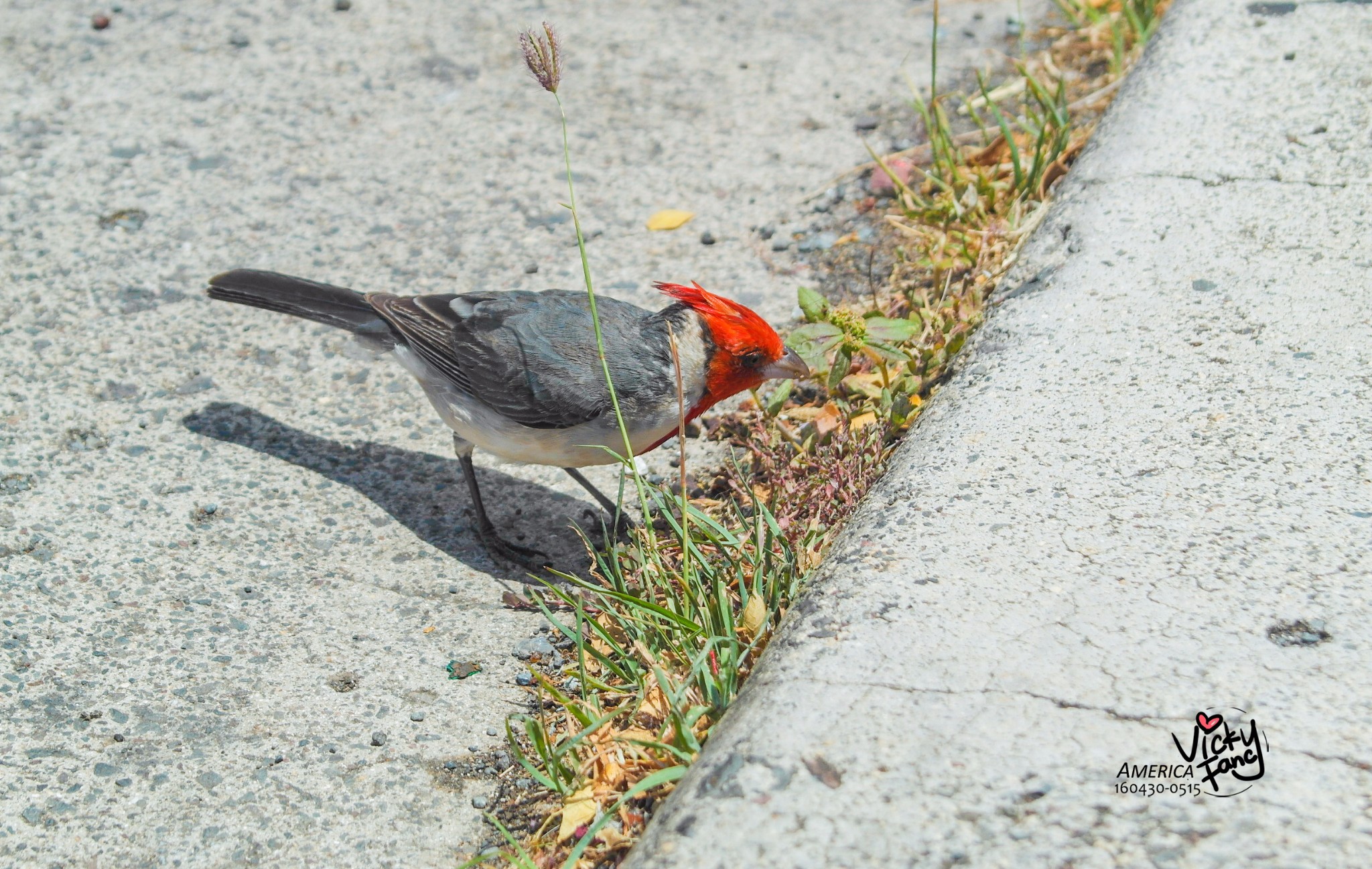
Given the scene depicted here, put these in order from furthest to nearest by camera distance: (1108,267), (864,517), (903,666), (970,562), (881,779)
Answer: (1108,267) < (864,517) < (970,562) < (903,666) < (881,779)

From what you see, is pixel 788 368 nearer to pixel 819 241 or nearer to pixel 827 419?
pixel 827 419

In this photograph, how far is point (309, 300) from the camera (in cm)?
447

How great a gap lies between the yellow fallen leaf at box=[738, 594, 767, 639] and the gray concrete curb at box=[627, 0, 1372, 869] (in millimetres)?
248

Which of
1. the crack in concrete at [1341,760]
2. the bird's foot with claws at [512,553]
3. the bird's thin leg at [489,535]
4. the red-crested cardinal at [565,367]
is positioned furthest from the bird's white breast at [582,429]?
the crack in concrete at [1341,760]

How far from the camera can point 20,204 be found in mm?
5172

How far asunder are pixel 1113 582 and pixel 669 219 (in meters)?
3.18

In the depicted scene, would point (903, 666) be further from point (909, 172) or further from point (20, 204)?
point (20, 204)

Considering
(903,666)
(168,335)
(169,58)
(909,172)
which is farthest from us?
(169,58)

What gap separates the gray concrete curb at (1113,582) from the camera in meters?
2.21

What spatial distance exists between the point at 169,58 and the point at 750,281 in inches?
137

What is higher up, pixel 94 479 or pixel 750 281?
pixel 750 281

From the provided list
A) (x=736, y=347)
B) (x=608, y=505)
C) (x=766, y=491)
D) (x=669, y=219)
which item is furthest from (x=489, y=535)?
(x=669, y=219)

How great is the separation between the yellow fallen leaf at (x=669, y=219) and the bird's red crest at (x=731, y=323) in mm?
1430

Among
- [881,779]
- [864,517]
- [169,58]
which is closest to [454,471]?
[864,517]
